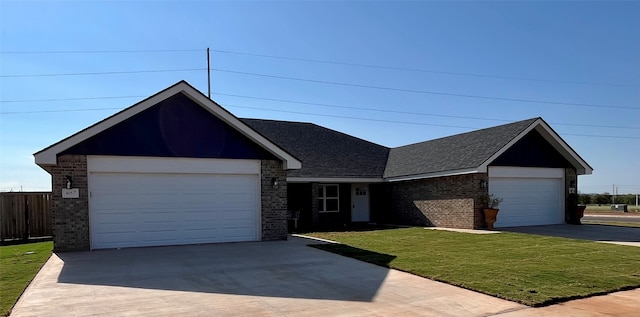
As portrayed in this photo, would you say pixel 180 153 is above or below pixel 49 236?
above

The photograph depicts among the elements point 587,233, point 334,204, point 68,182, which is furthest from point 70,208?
point 587,233

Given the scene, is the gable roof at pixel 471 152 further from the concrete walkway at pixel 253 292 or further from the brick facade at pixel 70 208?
the brick facade at pixel 70 208

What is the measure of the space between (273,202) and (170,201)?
314cm

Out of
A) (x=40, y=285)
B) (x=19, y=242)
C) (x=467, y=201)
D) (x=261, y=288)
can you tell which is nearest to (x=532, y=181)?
(x=467, y=201)

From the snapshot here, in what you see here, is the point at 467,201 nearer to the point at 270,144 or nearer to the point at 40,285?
the point at 270,144

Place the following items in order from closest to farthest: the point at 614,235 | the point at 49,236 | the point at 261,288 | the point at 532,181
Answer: the point at 261,288
the point at 614,235
the point at 49,236
the point at 532,181

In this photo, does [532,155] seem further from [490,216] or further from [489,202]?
[490,216]

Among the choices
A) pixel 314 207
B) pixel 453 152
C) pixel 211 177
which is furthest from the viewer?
pixel 314 207

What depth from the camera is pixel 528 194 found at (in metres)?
20.4

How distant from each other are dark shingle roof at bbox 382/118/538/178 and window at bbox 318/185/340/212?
2.72m

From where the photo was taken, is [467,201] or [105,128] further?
[467,201]

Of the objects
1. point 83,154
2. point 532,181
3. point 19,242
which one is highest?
point 83,154

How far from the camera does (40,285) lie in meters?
8.22

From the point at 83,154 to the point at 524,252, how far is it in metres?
11.8
